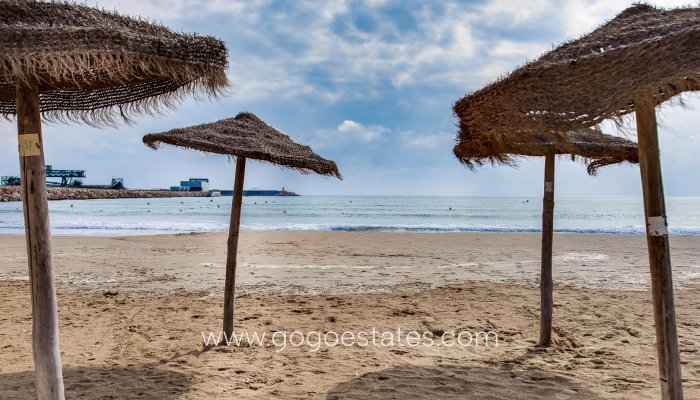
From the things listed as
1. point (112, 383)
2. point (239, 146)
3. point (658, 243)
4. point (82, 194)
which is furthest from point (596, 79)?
point (82, 194)

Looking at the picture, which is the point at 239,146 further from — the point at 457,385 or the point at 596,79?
the point at 596,79

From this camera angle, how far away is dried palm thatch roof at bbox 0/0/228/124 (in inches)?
95.3

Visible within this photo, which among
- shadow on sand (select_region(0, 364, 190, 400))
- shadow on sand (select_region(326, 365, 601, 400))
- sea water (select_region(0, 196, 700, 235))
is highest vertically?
sea water (select_region(0, 196, 700, 235))

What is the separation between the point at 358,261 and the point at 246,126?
7369 millimetres

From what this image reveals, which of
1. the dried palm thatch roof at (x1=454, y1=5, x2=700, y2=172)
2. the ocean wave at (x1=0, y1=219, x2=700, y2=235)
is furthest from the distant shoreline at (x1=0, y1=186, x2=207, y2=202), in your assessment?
the dried palm thatch roof at (x1=454, y1=5, x2=700, y2=172)

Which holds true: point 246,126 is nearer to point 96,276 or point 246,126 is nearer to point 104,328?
point 104,328

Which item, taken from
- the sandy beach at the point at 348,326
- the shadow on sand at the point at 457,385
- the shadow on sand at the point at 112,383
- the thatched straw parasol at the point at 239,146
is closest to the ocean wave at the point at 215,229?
the sandy beach at the point at 348,326

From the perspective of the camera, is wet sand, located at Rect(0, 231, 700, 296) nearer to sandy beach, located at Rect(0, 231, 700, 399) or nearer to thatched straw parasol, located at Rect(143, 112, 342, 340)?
sandy beach, located at Rect(0, 231, 700, 399)

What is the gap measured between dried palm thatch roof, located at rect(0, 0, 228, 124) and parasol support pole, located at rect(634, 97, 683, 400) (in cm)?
258

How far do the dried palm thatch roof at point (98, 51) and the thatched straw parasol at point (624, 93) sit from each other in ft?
5.34

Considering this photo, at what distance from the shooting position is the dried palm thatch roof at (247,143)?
14.7 ft

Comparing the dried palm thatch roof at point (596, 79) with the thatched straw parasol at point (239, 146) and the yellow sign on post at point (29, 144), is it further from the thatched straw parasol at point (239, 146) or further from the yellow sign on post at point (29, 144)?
the yellow sign on post at point (29, 144)

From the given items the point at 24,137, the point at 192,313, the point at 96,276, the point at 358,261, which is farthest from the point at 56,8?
the point at 358,261

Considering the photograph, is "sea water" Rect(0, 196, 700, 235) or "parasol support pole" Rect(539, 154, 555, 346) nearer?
"parasol support pole" Rect(539, 154, 555, 346)
